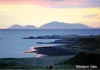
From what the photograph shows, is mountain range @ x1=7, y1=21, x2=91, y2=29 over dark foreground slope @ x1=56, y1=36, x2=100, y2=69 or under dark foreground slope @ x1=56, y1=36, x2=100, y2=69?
over

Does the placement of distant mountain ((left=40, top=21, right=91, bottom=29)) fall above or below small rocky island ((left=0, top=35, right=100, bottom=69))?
above

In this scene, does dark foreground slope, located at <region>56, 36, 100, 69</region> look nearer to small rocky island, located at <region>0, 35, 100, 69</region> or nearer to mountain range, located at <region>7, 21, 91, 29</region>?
small rocky island, located at <region>0, 35, 100, 69</region>

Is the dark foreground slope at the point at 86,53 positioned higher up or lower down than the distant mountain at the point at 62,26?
lower down

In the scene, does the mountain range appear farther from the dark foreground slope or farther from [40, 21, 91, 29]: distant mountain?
the dark foreground slope

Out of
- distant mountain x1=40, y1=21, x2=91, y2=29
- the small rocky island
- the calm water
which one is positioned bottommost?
the small rocky island

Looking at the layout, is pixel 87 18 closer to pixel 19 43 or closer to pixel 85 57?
pixel 85 57

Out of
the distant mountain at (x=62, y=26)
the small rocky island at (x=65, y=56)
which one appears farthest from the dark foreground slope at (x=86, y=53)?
the distant mountain at (x=62, y=26)

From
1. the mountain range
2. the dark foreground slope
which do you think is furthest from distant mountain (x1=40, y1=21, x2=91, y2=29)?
the dark foreground slope

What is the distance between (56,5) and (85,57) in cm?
58

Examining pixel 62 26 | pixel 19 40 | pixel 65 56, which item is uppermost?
pixel 62 26

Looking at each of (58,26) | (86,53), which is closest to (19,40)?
(58,26)

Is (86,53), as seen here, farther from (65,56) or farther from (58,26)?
(58,26)

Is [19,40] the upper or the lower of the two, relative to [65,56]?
upper

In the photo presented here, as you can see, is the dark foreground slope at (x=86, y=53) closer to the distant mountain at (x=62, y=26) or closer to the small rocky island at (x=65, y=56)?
the small rocky island at (x=65, y=56)
